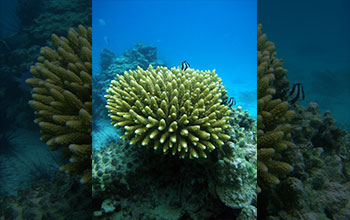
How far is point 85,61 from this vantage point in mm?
2482

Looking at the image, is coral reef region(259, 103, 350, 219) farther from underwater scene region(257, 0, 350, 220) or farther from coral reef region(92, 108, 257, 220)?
coral reef region(92, 108, 257, 220)

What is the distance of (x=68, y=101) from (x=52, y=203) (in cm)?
122

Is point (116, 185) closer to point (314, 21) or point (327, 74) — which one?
point (327, 74)

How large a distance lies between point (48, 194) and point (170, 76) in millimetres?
2125

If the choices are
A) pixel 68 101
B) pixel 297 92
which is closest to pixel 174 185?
pixel 68 101

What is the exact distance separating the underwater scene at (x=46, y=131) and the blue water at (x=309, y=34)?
78.5ft

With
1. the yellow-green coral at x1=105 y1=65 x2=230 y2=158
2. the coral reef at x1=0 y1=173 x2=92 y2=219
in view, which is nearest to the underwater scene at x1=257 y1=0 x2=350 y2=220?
the yellow-green coral at x1=105 y1=65 x2=230 y2=158

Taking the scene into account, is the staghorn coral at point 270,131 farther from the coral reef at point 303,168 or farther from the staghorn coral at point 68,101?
the staghorn coral at point 68,101

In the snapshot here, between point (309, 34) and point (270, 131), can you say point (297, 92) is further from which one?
point (309, 34)

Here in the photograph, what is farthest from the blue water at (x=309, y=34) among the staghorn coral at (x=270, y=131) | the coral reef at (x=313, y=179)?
the staghorn coral at (x=270, y=131)

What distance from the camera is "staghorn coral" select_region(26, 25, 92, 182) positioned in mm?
1938

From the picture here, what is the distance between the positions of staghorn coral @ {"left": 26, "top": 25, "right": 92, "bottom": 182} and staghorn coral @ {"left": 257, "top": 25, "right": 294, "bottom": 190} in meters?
1.97

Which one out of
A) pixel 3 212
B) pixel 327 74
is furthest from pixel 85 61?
pixel 327 74

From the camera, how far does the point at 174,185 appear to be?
1879mm
